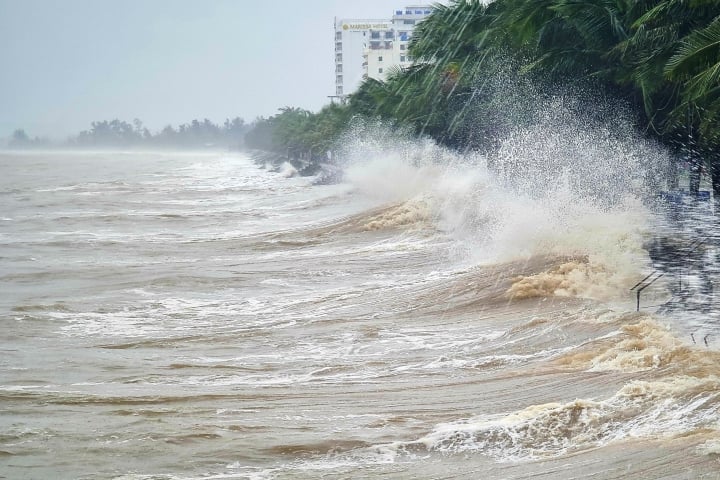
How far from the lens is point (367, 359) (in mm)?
11648

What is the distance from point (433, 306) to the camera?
1498 cm

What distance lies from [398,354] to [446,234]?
12759 millimetres

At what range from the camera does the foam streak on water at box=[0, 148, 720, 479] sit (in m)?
8.40

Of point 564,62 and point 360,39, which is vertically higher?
point 360,39

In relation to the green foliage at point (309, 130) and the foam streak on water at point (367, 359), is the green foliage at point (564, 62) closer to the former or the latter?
the foam streak on water at point (367, 359)

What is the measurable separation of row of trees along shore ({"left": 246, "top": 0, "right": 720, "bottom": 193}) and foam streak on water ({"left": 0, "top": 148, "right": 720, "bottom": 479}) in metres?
2.53

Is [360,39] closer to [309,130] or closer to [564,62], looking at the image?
[309,130]

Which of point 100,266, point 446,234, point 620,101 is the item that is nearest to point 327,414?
point 100,266

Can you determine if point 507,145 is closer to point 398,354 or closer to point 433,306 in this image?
point 433,306

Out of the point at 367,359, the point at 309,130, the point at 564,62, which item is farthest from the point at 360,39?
the point at 367,359

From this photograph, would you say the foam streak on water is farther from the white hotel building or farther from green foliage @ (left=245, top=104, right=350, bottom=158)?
the white hotel building

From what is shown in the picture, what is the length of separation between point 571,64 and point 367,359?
1614 cm

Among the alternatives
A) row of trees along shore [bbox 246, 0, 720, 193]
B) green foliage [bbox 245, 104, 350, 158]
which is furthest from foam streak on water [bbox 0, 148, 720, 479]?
green foliage [bbox 245, 104, 350, 158]

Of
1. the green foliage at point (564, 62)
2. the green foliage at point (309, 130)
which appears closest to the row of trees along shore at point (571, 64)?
the green foliage at point (564, 62)
